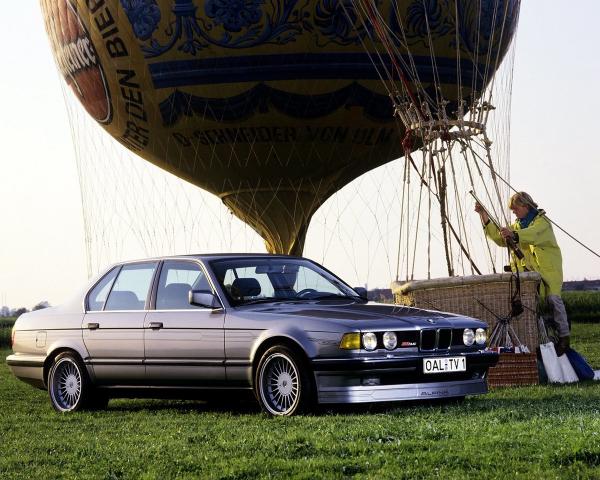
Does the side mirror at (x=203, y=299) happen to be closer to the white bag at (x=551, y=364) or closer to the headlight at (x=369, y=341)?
the headlight at (x=369, y=341)

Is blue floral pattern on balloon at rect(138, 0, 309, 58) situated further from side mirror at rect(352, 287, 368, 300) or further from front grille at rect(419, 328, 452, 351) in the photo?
front grille at rect(419, 328, 452, 351)

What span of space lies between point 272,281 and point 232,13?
1321 cm

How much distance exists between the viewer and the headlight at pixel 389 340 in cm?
1115

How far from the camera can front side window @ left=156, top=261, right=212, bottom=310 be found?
41.2 ft

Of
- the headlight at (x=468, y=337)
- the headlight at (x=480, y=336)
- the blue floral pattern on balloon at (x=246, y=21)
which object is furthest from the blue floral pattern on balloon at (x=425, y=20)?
the headlight at (x=468, y=337)

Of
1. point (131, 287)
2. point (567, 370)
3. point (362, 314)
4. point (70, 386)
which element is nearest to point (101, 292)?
point (131, 287)

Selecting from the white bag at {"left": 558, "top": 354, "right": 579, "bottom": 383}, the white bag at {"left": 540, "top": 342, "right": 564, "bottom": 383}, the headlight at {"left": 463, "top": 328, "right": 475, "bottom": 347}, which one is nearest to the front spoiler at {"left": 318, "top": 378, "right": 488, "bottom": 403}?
the headlight at {"left": 463, "top": 328, "right": 475, "bottom": 347}

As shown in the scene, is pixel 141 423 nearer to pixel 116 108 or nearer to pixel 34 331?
pixel 34 331

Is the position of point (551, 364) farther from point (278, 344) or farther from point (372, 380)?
point (278, 344)

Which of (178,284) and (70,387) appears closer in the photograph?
(178,284)

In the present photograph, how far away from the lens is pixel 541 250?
1576 centimetres

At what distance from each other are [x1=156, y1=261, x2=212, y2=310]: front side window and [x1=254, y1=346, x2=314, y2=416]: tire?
4.20ft

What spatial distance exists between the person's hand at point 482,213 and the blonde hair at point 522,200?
1.15ft

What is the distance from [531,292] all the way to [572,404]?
13.6 feet
